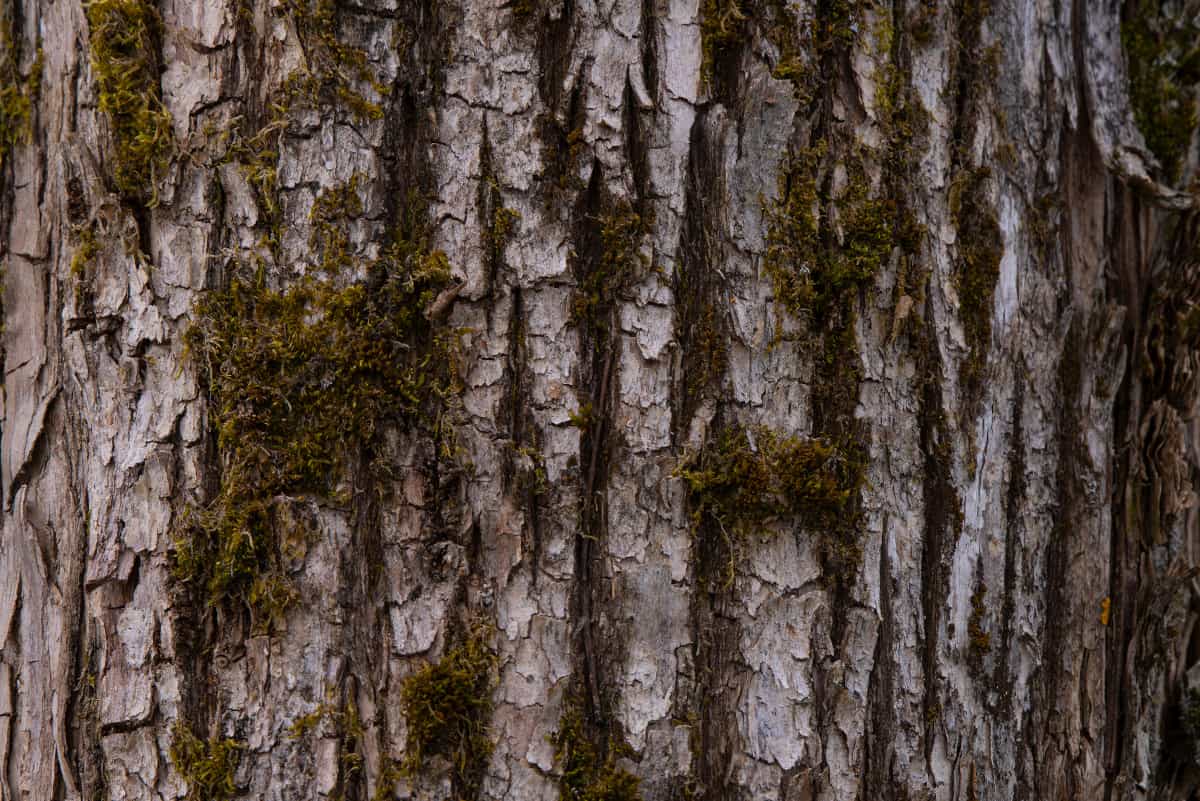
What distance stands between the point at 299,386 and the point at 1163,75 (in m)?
2.19

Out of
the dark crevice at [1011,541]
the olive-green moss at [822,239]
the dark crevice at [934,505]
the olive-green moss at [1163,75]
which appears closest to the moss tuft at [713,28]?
the olive-green moss at [822,239]

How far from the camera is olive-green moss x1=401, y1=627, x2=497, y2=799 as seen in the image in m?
1.54

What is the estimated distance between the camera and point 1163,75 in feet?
6.97

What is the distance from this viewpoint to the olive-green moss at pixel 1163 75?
82.9 inches

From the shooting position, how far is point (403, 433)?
1.59m

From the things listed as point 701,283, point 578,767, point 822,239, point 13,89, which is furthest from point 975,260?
Answer: point 13,89

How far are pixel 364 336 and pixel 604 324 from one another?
1.47 ft

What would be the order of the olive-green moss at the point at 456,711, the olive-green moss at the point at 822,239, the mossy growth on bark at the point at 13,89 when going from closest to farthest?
the olive-green moss at the point at 456,711, the olive-green moss at the point at 822,239, the mossy growth on bark at the point at 13,89

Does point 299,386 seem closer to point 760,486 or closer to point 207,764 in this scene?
point 207,764

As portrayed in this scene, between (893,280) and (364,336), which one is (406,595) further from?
(893,280)

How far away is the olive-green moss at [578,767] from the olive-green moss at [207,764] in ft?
1.92

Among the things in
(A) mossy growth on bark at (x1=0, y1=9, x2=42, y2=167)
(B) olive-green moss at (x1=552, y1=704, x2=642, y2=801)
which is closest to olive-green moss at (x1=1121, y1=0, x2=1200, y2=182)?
(B) olive-green moss at (x1=552, y1=704, x2=642, y2=801)

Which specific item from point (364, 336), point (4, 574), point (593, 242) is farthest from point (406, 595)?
point (4, 574)

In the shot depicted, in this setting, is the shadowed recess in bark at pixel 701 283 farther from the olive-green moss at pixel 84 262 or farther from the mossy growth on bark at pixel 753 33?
the olive-green moss at pixel 84 262
